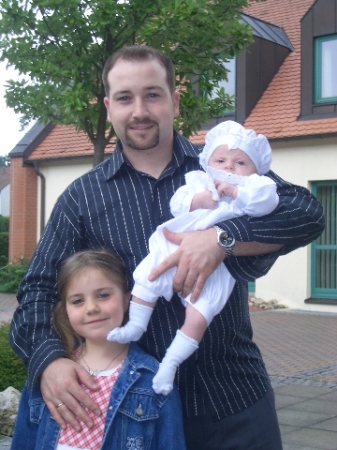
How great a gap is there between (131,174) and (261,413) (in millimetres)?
965

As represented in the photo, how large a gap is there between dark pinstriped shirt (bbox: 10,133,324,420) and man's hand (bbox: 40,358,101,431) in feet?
0.16

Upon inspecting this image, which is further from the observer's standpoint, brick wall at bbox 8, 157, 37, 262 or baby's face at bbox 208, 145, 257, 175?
brick wall at bbox 8, 157, 37, 262

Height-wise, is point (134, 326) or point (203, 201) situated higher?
point (203, 201)

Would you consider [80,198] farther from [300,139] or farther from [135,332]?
[300,139]

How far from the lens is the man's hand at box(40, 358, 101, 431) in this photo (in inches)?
95.4

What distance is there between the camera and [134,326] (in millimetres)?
2494

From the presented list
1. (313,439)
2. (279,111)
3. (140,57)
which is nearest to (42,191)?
(279,111)

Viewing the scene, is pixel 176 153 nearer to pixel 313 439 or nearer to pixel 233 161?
pixel 233 161

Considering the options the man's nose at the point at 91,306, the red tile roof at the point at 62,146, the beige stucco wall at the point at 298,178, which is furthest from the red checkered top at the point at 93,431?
the red tile roof at the point at 62,146

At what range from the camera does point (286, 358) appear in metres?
10.4

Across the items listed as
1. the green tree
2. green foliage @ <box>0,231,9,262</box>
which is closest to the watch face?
the green tree

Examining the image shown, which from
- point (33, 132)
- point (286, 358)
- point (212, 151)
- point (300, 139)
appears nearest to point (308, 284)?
point (300, 139)

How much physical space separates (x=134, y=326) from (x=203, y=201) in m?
0.50

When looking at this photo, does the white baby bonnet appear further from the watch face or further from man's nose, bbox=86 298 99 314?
man's nose, bbox=86 298 99 314
